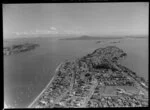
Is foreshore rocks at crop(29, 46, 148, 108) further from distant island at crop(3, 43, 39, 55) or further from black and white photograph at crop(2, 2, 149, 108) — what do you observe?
distant island at crop(3, 43, 39, 55)

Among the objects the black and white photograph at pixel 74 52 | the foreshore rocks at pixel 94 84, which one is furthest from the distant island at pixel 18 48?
the foreshore rocks at pixel 94 84

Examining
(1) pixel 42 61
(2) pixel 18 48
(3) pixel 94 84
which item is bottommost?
(3) pixel 94 84

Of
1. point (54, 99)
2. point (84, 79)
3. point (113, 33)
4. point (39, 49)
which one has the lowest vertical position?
point (54, 99)

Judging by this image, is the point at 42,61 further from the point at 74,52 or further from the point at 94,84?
the point at 94,84

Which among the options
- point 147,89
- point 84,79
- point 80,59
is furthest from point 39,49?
point 147,89

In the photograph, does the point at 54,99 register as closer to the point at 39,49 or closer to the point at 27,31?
the point at 39,49

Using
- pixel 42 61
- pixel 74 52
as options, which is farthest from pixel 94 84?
pixel 42 61

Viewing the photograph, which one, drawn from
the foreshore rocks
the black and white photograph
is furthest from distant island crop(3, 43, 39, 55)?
the foreshore rocks
